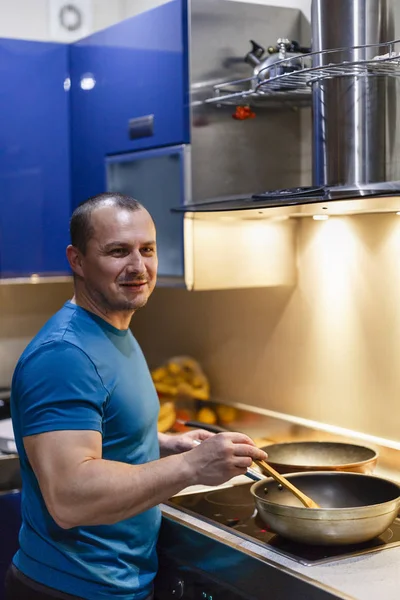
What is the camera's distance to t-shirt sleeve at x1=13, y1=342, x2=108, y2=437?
167 centimetres

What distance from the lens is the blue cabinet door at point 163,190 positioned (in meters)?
2.52

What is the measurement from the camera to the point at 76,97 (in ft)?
9.83

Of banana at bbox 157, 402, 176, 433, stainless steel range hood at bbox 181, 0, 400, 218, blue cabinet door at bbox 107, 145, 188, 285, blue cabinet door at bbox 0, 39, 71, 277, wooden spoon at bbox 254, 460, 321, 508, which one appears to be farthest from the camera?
blue cabinet door at bbox 0, 39, 71, 277

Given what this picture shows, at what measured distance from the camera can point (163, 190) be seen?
2.60m

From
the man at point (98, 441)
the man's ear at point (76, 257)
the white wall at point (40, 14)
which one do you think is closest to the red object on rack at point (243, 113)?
the man at point (98, 441)

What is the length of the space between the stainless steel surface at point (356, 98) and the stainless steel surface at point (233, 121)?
0.44 metres

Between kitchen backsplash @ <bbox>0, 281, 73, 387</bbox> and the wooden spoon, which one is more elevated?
kitchen backsplash @ <bbox>0, 281, 73, 387</bbox>

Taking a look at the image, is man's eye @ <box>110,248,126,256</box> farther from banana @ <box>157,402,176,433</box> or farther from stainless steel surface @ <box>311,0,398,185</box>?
banana @ <box>157,402,176,433</box>

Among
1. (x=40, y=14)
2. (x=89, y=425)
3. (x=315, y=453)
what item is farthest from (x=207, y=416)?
(x=40, y=14)

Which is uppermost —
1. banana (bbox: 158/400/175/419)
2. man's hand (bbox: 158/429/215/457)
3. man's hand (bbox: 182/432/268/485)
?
man's hand (bbox: 182/432/268/485)

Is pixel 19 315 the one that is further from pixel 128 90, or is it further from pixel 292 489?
pixel 292 489

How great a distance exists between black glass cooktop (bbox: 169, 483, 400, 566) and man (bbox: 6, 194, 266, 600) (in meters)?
0.17

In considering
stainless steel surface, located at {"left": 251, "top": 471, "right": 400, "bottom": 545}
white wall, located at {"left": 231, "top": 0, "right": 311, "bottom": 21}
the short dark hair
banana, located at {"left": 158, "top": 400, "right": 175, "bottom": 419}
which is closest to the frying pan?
stainless steel surface, located at {"left": 251, "top": 471, "right": 400, "bottom": 545}

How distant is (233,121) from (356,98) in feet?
1.82
